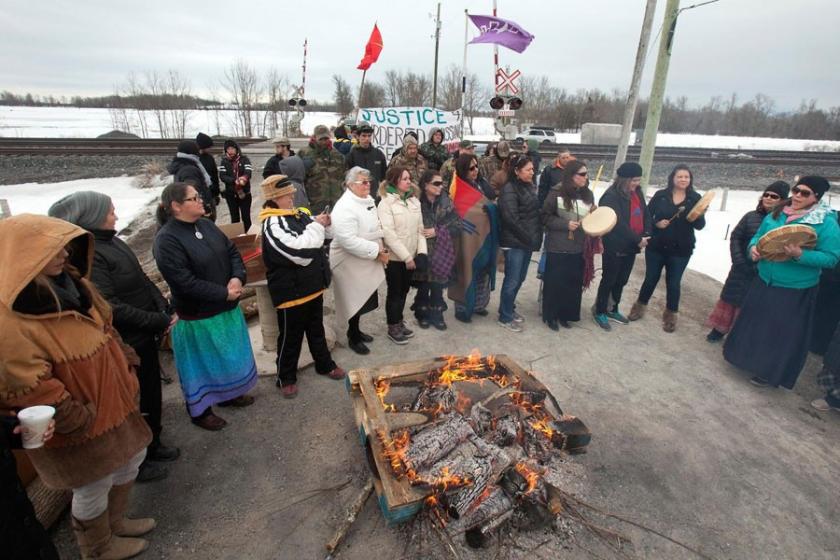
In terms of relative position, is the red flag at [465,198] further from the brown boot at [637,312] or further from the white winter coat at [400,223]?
the brown boot at [637,312]

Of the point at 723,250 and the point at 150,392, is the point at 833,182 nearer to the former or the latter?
the point at 723,250

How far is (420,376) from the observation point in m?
3.72

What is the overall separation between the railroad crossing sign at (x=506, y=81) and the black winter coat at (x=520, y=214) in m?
4.61

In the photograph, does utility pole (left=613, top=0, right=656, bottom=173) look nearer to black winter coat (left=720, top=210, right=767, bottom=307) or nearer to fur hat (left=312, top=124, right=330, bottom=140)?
black winter coat (left=720, top=210, right=767, bottom=307)

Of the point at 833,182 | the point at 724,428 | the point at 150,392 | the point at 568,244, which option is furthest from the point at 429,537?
the point at 833,182

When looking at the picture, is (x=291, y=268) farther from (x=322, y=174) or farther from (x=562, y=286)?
(x=322, y=174)

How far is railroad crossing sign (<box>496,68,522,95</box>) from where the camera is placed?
352 inches

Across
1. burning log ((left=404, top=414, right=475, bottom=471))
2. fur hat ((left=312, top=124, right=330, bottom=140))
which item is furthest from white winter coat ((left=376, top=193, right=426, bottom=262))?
fur hat ((left=312, top=124, right=330, bottom=140))

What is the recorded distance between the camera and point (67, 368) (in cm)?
202

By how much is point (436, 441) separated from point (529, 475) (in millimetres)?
631

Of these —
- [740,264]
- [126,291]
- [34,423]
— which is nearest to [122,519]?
[34,423]

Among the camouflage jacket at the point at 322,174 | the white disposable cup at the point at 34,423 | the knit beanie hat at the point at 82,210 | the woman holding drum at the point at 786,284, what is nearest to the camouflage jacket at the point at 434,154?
the camouflage jacket at the point at 322,174

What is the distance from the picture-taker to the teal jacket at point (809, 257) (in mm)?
4039

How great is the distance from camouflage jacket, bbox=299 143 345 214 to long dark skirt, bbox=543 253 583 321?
390 cm
